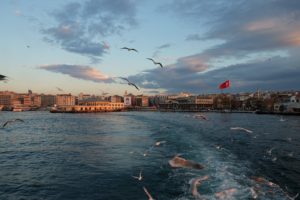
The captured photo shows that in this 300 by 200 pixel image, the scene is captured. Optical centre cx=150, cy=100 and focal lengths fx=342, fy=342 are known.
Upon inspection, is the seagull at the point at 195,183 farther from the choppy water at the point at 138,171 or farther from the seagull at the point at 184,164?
the seagull at the point at 184,164

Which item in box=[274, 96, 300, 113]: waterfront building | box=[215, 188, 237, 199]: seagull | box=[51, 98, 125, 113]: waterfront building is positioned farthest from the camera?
box=[51, 98, 125, 113]: waterfront building

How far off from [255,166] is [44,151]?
1493 cm

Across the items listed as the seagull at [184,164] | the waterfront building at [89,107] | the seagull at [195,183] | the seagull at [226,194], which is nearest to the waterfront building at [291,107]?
the waterfront building at [89,107]

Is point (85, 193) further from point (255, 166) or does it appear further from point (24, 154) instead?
point (24, 154)

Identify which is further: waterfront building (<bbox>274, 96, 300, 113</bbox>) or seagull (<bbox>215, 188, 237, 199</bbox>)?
waterfront building (<bbox>274, 96, 300, 113</bbox>)

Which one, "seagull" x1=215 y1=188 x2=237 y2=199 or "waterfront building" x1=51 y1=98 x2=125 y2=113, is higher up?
"waterfront building" x1=51 y1=98 x2=125 y2=113

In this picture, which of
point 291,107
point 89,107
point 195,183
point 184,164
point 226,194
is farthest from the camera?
point 89,107

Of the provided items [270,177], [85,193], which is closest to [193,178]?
[270,177]

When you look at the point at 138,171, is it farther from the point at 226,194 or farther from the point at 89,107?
the point at 89,107

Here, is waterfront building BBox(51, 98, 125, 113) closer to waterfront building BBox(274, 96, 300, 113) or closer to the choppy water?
waterfront building BBox(274, 96, 300, 113)

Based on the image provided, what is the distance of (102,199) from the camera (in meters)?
12.9

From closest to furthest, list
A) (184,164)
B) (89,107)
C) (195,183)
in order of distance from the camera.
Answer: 1. (195,183)
2. (184,164)
3. (89,107)

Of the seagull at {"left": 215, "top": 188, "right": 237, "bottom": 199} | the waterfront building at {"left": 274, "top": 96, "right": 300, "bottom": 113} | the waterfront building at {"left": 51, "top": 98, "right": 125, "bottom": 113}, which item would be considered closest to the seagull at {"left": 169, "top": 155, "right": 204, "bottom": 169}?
the seagull at {"left": 215, "top": 188, "right": 237, "bottom": 199}

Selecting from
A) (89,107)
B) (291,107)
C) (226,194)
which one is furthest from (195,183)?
(89,107)
